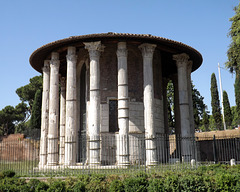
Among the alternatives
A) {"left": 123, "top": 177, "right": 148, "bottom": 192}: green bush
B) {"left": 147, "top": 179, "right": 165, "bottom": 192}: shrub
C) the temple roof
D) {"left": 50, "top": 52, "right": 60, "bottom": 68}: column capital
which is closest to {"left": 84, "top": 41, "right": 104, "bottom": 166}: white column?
the temple roof

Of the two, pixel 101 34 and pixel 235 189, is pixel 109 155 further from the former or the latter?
pixel 235 189

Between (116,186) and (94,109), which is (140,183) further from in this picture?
(94,109)

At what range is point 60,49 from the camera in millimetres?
15438

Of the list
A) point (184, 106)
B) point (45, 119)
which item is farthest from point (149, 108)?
point (45, 119)

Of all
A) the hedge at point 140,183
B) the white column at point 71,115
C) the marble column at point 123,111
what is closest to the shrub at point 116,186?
the hedge at point 140,183

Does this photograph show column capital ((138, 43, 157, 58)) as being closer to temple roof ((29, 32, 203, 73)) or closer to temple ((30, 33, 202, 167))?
temple ((30, 33, 202, 167))

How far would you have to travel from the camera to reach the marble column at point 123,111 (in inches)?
507

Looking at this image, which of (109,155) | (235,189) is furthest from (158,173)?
(109,155)

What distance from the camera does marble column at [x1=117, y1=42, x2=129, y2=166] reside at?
12.9m

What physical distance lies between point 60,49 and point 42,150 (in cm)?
555

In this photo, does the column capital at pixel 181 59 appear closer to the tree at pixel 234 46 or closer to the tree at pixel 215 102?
the tree at pixel 234 46

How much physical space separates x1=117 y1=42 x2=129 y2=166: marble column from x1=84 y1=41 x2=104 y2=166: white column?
99 centimetres

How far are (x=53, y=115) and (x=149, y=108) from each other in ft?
16.4

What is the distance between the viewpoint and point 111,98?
49.9 feet
